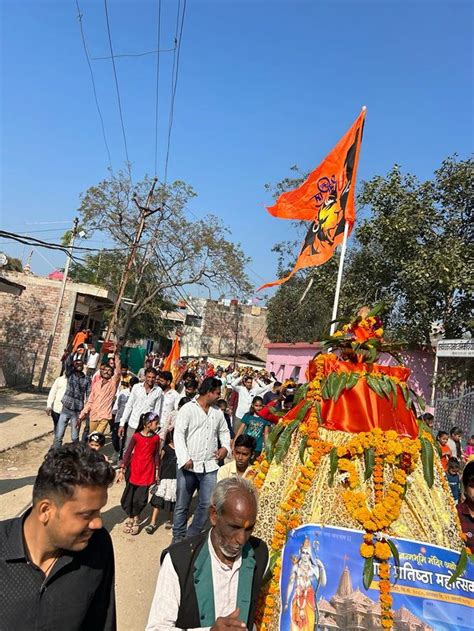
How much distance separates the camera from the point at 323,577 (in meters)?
2.06

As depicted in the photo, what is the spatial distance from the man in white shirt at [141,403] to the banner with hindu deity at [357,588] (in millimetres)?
4838

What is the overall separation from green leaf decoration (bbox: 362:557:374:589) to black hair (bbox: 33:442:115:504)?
3.77 feet

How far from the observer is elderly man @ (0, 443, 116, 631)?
1.53 meters

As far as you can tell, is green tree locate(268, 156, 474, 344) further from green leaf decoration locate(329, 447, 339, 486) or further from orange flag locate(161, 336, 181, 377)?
green leaf decoration locate(329, 447, 339, 486)

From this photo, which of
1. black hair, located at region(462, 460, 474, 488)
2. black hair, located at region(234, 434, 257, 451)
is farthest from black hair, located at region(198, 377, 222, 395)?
black hair, located at region(462, 460, 474, 488)

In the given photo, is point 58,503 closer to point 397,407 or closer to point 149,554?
point 397,407

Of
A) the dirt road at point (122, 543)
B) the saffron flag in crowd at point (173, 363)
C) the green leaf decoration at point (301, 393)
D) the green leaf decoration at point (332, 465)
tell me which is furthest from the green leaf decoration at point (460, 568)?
the saffron flag in crowd at point (173, 363)

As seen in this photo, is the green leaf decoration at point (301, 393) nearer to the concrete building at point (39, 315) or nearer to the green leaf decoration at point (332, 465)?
the green leaf decoration at point (332, 465)

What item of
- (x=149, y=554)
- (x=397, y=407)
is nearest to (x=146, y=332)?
(x=149, y=554)

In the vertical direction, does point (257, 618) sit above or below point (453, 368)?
below

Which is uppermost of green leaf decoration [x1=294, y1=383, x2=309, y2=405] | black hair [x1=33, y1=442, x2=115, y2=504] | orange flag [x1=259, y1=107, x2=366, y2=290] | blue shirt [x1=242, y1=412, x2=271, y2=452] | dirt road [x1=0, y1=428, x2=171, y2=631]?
orange flag [x1=259, y1=107, x2=366, y2=290]

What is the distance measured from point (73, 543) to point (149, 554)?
3.72 m

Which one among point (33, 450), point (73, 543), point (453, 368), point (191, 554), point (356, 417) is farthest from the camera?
point (453, 368)

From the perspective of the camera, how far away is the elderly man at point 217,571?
1.87 m
